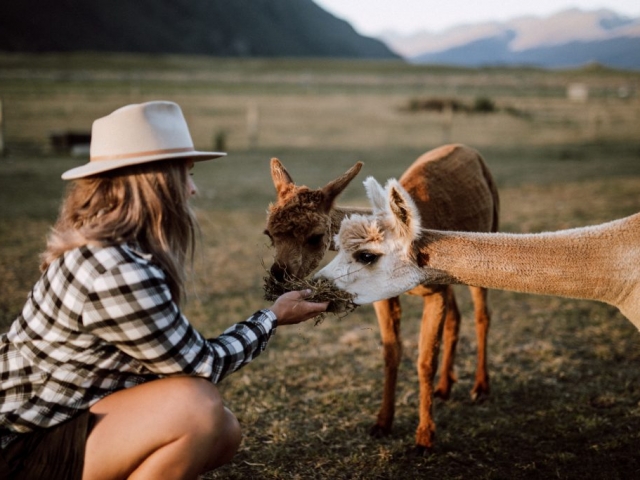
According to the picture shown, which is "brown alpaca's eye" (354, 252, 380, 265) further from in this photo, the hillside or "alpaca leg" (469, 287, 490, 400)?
the hillside

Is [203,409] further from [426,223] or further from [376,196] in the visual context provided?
[426,223]

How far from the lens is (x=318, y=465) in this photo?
151 inches

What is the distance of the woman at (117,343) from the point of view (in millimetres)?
2408

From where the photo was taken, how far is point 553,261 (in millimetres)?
3365

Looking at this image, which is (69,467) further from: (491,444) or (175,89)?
(175,89)

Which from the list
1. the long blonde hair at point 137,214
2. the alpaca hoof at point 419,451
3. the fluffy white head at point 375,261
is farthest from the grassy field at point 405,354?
the fluffy white head at point 375,261

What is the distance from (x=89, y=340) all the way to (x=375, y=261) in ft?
5.97

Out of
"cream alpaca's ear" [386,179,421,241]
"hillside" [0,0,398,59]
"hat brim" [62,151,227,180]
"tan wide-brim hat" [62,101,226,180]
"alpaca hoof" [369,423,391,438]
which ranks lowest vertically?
"alpaca hoof" [369,423,391,438]

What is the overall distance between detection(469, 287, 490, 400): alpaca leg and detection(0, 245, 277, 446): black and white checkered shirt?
2.99 m

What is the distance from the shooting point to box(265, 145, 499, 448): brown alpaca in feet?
12.3

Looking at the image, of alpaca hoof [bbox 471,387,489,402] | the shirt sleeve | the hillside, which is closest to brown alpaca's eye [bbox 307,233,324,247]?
the shirt sleeve

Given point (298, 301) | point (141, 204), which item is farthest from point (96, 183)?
point (298, 301)

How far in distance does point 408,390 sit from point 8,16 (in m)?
176

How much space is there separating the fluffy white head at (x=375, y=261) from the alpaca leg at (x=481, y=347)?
1.76 metres
